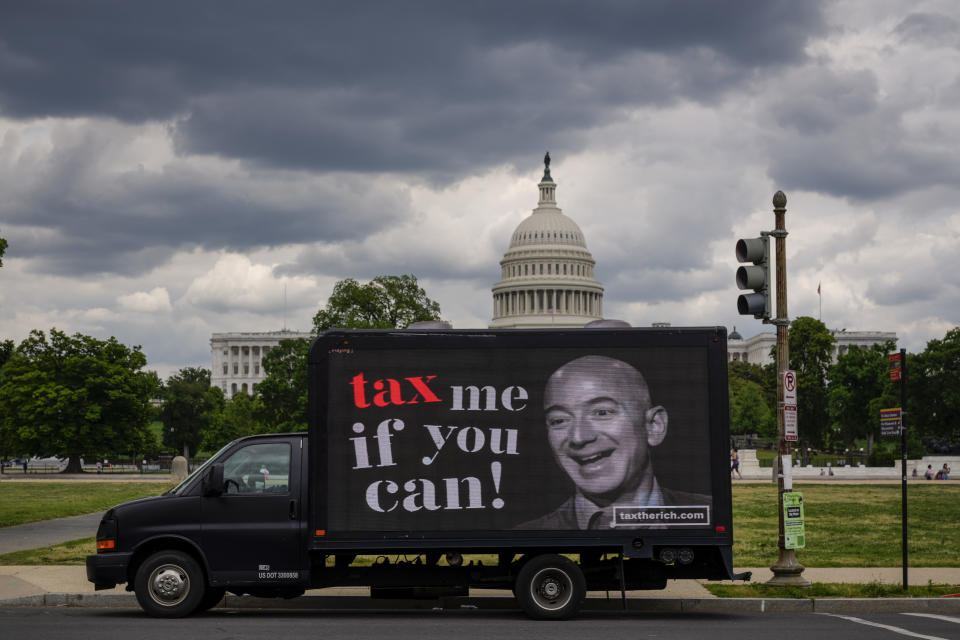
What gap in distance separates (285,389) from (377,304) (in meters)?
9.46

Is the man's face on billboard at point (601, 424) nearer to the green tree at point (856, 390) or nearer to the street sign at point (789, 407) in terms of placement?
the street sign at point (789, 407)

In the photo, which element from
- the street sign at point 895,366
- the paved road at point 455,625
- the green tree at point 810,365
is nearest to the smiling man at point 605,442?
the paved road at point 455,625

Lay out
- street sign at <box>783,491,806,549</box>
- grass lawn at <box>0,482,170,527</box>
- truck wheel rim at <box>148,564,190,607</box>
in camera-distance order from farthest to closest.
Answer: grass lawn at <box>0,482,170,527</box> < street sign at <box>783,491,806,549</box> < truck wheel rim at <box>148,564,190,607</box>

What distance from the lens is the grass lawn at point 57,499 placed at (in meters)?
32.7

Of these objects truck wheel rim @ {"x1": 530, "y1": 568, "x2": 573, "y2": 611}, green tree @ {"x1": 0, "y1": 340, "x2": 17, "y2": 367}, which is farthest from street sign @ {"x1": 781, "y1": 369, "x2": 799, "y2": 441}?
green tree @ {"x1": 0, "y1": 340, "x2": 17, "y2": 367}

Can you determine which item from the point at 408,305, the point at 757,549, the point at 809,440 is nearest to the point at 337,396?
the point at 757,549

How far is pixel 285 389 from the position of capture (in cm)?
7656

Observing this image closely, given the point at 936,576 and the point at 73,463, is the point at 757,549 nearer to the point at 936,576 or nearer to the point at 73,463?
the point at 936,576

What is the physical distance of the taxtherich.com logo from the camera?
13516 millimetres

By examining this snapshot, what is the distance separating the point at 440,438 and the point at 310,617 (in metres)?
2.82

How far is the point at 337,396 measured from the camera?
44.9 feet

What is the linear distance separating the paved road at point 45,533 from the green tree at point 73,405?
165ft

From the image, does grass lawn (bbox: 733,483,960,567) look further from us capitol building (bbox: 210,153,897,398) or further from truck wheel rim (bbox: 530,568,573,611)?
us capitol building (bbox: 210,153,897,398)

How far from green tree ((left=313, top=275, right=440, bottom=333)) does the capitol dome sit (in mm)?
86454
